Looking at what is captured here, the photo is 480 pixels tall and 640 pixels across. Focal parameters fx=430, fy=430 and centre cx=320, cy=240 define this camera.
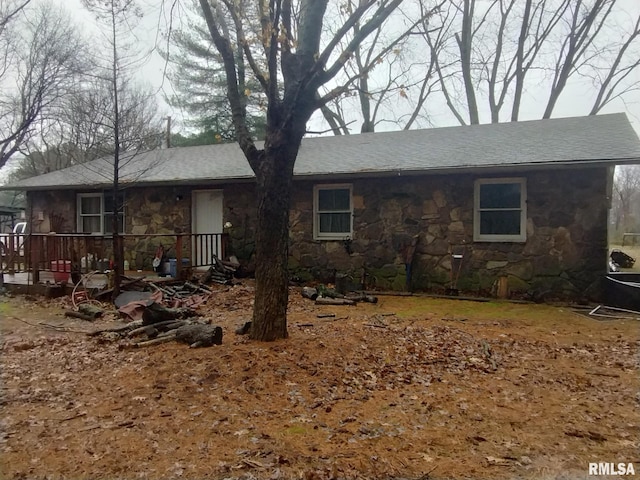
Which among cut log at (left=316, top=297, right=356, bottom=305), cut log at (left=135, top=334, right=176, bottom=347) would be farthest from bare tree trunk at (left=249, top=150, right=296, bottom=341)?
cut log at (left=316, top=297, right=356, bottom=305)

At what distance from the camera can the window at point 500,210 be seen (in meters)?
8.41

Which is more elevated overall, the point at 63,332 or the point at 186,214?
the point at 186,214

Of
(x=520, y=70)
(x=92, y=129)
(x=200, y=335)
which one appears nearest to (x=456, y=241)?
(x=200, y=335)

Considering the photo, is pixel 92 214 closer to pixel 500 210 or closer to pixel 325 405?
pixel 500 210

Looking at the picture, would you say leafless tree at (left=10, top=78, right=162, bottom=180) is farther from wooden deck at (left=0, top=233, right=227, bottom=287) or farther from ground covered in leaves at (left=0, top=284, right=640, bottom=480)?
ground covered in leaves at (left=0, top=284, right=640, bottom=480)

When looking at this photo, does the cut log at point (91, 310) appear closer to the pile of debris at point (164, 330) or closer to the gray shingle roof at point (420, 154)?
the pile of debris at point (164, 330)

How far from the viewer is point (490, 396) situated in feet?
11.8

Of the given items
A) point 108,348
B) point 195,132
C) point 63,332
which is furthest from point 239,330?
point 195,132

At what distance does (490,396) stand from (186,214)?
30.2 feet

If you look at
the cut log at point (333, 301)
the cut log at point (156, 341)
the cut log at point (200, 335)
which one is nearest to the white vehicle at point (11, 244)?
the cut log at point (156, 341)

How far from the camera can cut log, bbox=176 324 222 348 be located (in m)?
4.77

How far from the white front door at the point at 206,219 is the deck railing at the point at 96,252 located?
3 cm

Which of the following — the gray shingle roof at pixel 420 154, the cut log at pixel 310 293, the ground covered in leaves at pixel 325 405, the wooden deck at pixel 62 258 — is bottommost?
the ground covered in leaves at pixel 325 405

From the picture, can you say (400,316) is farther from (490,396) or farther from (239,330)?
(490,396)
